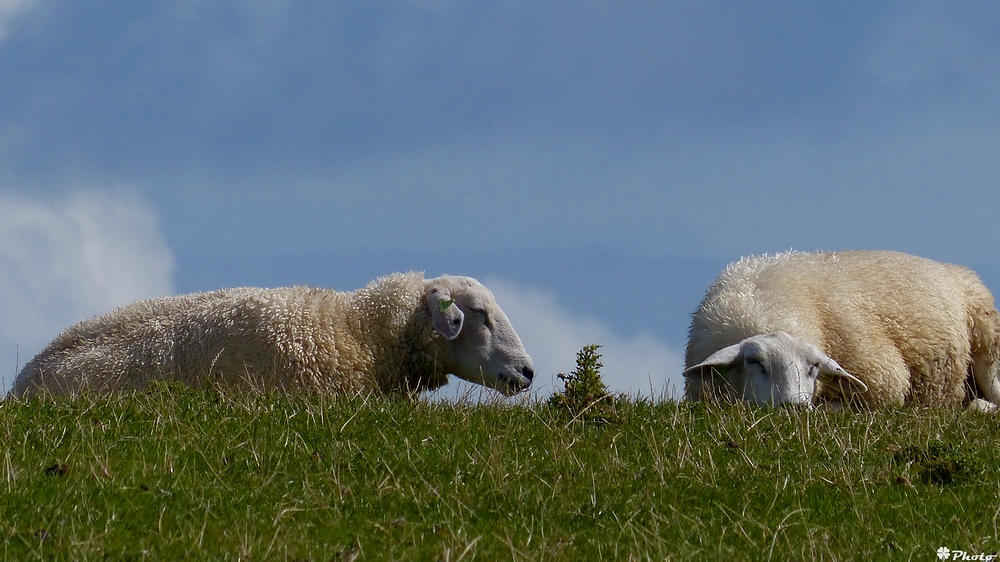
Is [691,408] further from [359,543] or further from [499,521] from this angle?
[359,543]

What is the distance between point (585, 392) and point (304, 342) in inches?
117

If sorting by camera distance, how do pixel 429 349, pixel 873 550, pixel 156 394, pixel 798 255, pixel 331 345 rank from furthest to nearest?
pixel 798 255, pixel 429 349, pixel 331 345, pixel 156 394, pixel 873 550

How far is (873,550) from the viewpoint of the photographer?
473 cm

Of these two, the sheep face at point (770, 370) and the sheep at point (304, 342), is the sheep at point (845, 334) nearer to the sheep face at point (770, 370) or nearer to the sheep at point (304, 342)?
the sheep face at point (770, 370)

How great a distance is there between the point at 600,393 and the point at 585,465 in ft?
5.76

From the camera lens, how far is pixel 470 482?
5.50m

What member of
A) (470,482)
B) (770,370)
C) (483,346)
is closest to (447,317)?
(483,346)

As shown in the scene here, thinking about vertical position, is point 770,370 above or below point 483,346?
below

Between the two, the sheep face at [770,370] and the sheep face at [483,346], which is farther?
the sheep face at [483,346]

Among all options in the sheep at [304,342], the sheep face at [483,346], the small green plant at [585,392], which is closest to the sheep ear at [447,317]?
the sheep at [304,342]

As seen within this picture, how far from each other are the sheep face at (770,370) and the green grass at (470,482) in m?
1.55

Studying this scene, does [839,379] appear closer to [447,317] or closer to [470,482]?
[447,317]

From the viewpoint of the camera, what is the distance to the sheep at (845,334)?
9469 mm

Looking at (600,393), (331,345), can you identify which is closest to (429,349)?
(331,345)
